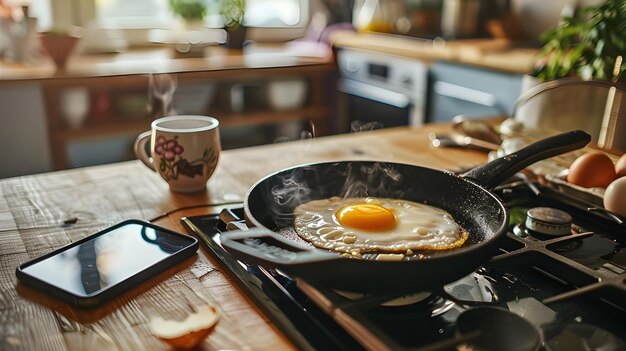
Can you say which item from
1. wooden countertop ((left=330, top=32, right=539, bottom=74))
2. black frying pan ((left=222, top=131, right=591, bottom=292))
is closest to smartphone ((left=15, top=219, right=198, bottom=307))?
black frying pan ((left=222, top=131, right=591, bottom=292))

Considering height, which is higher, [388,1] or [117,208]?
[388,1]

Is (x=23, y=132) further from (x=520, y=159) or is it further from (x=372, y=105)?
(x=520, y=159)

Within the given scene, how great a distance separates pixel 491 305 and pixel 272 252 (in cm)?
27

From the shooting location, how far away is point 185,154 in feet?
3.57

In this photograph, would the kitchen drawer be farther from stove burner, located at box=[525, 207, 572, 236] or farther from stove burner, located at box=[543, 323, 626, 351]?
stove burner, located at box=[543, 323, 626, 351]

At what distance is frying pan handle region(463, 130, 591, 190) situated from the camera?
3.06 feet

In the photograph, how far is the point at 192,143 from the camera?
3.55ft

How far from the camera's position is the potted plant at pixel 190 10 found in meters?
3.51

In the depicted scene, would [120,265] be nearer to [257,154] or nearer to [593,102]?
[257,154]

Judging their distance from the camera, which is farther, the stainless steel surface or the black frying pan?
the stainless steel surface

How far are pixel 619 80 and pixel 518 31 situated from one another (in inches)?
78.0

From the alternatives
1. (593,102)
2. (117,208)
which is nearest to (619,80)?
(593,102)

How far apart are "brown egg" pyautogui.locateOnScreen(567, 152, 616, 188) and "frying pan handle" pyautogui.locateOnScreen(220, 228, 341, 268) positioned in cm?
65

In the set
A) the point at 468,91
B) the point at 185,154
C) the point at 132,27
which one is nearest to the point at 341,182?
the point at 185,154
